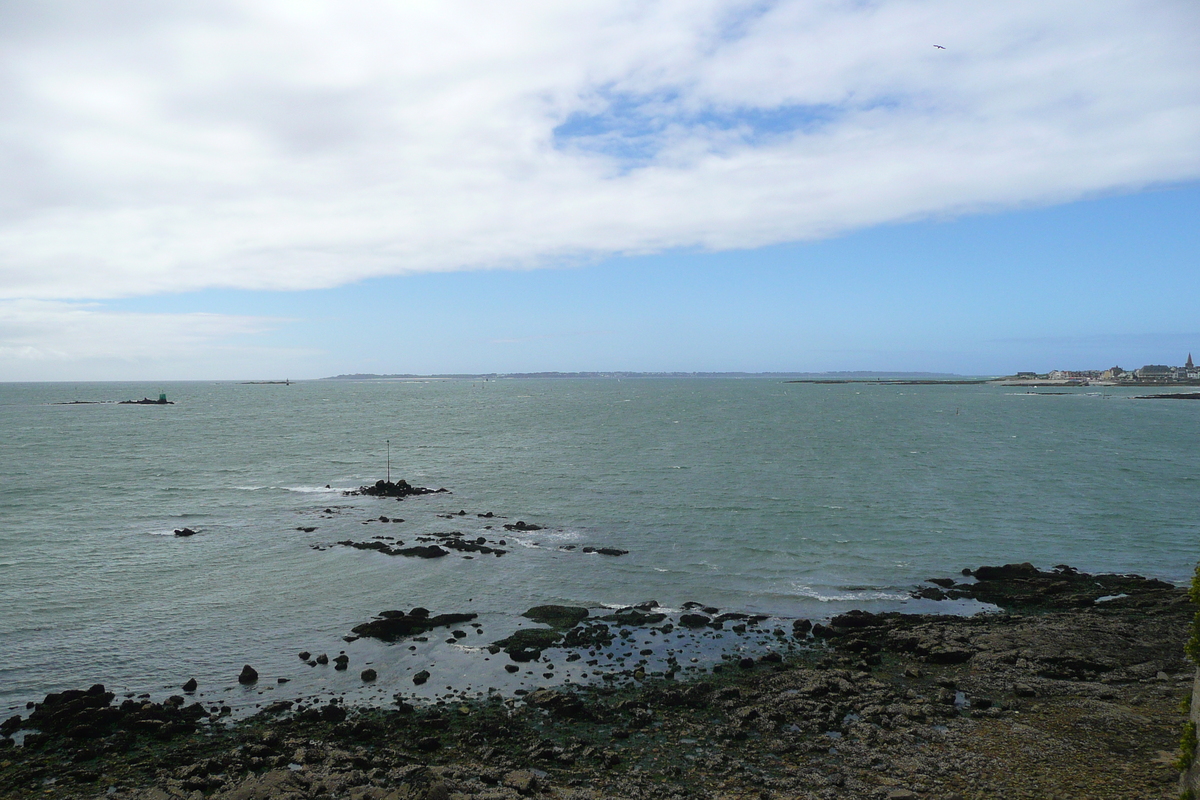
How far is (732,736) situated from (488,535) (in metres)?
25.6

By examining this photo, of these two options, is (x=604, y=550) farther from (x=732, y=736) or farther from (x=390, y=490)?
(x=390, y=490)

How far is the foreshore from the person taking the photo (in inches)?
607

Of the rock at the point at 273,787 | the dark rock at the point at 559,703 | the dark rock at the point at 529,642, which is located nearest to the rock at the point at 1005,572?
the dark rock at the point at 529,642

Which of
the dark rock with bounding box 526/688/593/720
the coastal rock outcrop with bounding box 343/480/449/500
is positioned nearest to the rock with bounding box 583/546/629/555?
the dark rock with bounding box 526/688/593/720

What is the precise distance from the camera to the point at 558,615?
27.9 metres

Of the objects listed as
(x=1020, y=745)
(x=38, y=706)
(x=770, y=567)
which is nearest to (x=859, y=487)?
(x=770, y=567)

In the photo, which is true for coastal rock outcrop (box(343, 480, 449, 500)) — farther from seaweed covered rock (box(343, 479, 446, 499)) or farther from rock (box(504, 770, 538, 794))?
rock (box(504, 770, 538, 794))

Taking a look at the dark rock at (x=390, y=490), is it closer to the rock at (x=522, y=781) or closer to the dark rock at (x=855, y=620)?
the dark rock at (x=855, y=620)

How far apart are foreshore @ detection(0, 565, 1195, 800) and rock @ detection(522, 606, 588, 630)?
5.99m

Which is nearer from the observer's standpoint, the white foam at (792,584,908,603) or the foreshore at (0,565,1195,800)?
the foreshore at (0,565,1195,800)

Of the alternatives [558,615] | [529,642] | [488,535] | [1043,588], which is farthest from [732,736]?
[488,535]

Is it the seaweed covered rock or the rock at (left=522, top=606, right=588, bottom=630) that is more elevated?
the seaweed covered rock

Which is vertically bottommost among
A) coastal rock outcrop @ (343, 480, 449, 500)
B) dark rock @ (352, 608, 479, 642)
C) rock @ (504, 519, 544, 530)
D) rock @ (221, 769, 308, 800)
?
dark rock @ (352, 608, 479, 642)

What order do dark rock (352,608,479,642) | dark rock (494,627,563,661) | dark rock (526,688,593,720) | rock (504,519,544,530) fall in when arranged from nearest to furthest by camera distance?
dark rock (526,688,593,720), dark rock (494,627,563,661), dark rock (352,608,479,642), rock (504,519,544,530)
